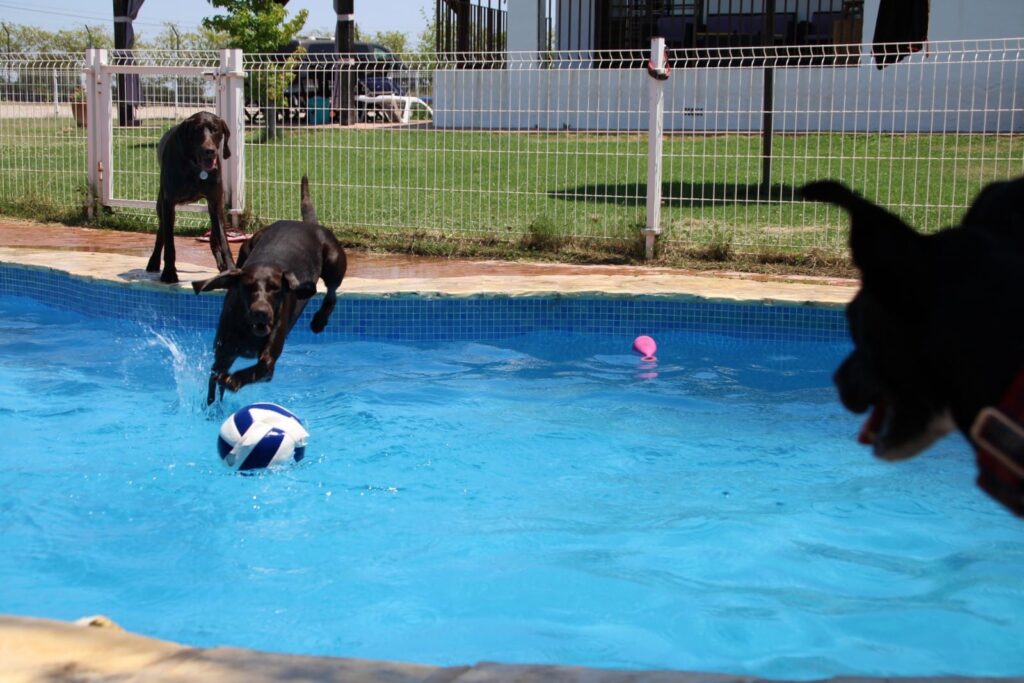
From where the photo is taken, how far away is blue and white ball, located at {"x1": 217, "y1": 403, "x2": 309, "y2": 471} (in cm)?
549

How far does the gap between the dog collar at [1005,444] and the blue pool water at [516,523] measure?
2824 mm

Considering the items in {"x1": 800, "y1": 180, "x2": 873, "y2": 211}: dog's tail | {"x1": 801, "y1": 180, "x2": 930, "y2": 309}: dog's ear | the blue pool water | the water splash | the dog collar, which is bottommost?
the blue pool water

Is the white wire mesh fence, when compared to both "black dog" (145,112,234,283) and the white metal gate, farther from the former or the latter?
"black dog" (145,112,234,283)

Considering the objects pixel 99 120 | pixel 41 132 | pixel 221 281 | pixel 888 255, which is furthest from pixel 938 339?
pixel 41 132

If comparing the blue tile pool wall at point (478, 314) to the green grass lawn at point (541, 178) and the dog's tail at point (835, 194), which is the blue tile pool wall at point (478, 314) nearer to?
the green grass lawn at point (541, 178)

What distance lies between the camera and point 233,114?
11.6m

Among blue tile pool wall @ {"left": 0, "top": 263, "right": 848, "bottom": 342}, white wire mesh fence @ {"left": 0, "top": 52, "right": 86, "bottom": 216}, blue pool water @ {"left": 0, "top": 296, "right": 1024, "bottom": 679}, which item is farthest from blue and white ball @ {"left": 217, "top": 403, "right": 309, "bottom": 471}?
white wire mesh fence @ {"left": 0, "top": 52, "right": 86, "bottom": 216}

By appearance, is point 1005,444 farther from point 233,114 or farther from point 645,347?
point 233,114

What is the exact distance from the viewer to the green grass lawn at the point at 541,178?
423 inches

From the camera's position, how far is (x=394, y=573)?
4957mm

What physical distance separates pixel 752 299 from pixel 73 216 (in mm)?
8057

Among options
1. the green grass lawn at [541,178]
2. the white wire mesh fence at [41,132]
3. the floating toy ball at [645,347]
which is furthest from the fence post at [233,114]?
the floating toy ball at [645,347]

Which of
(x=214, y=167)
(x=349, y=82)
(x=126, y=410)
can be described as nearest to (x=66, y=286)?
(x=214, y=167)

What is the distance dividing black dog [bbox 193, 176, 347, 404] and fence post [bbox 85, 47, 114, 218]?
6.00 meters
